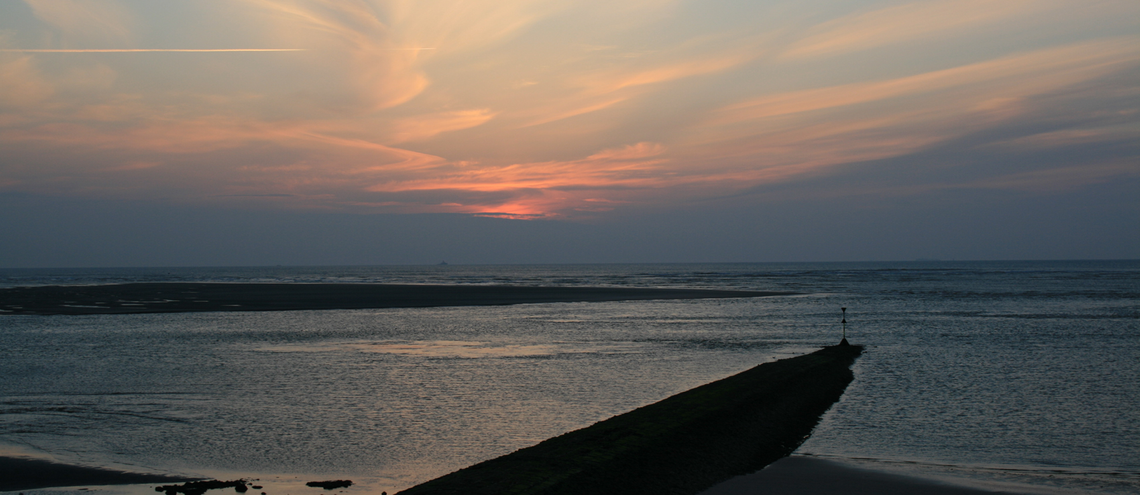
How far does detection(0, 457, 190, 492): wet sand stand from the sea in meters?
0.37

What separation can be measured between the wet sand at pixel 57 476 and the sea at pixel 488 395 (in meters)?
0.37

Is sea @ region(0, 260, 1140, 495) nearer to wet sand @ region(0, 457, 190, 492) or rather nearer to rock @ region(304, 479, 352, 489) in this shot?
rock @ region(304, 479, 352, 489)

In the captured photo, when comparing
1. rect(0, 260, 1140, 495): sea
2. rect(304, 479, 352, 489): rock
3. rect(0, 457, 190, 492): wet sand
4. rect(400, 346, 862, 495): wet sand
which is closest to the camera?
rect(400, 346, 862, 495): wet sand

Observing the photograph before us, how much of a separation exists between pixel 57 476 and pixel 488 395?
945cm

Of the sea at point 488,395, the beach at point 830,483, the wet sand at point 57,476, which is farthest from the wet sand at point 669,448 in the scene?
the wet sand at point 57,476

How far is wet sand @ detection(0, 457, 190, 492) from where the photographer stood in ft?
36.0

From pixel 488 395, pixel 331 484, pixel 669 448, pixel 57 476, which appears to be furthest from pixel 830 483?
pixel 57 476

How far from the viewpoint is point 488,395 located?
18641 mm

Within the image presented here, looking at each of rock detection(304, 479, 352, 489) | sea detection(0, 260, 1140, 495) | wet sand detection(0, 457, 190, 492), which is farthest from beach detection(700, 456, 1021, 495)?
wet sand detection(0, 457, 190, 492)

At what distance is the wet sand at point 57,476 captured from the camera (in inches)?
432

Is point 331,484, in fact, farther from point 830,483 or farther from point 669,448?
point 830,483

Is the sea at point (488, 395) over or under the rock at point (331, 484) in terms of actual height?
under

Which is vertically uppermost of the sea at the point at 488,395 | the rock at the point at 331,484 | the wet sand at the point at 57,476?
the rock at the point at 331,484

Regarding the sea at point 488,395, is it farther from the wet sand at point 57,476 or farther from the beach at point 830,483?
the beach at point 830,483
